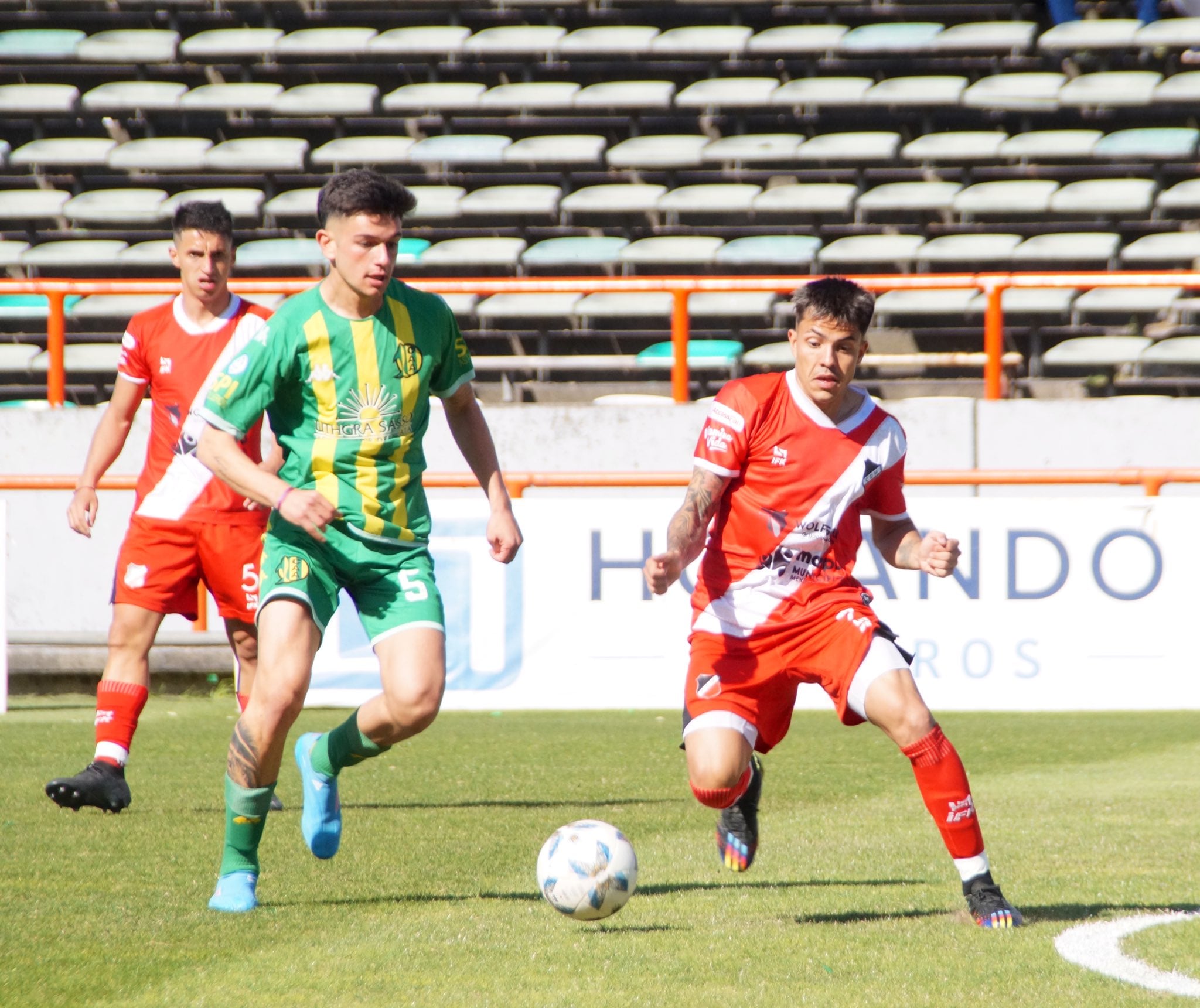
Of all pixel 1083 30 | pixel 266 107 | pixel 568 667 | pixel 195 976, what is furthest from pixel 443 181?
pixel 195 976

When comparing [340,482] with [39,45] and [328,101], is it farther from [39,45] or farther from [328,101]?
[39,45]

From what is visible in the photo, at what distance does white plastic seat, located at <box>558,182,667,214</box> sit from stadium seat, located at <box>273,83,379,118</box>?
7.96ft

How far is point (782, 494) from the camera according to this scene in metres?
4.61

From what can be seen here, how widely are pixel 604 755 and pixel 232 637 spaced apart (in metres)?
2.09

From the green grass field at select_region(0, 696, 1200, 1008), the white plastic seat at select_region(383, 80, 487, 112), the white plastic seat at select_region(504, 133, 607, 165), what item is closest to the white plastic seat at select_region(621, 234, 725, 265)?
the white plastic seat at select_region(504, 133, 607, 165)

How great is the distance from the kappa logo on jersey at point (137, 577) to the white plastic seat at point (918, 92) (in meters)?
11.2

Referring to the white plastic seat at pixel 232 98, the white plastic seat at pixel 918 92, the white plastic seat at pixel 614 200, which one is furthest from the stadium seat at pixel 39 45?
the white plastic seat at pixel 918 92

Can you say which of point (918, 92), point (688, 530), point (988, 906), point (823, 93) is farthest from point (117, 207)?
point (988, 906)

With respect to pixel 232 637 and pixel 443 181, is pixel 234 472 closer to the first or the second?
pixel 232 637

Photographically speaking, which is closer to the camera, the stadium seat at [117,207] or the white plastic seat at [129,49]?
the stadium seat at [117,207]

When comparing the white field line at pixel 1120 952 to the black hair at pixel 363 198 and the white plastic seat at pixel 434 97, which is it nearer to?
the black hair at pixel 363 198

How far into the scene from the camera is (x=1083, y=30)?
51.3ft

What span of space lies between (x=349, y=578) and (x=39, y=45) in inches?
575

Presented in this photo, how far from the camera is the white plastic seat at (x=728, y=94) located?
1593 centimetres
